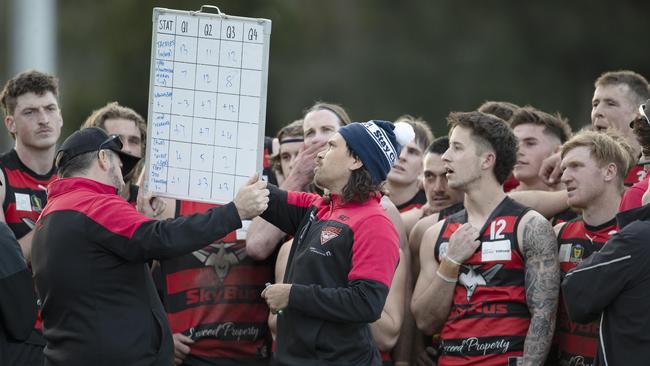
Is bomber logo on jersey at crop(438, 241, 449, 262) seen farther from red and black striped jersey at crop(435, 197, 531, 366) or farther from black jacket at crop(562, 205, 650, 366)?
black jacket at crop(562, 205, 650, 366)

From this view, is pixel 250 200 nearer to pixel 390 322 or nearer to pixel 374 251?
pixel 374 251

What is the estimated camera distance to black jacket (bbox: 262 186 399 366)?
A: 5.11 metres

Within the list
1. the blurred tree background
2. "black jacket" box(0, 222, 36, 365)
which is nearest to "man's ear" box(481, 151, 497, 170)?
"black jacket" box(0, 222, 36, 365)

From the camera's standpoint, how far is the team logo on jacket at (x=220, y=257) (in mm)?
6398

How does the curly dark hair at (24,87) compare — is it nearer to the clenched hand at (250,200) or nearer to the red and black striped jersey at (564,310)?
the clenched hand at (250,200)

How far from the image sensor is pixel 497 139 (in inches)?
238

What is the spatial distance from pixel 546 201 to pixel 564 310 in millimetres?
761

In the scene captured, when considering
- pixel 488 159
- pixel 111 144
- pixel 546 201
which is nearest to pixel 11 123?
pixel 111 144

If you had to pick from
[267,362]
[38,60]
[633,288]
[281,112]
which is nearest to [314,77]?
[281,112]

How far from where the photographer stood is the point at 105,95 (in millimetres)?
21328

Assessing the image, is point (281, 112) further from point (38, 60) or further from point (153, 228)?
point (153, 228)

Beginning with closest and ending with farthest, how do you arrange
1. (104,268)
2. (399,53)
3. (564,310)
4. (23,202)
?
(104,268), (564,310), (23,202), (399,53)

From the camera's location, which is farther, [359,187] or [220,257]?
[220,257]

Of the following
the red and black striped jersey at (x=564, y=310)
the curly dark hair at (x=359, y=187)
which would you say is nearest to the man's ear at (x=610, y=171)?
the red and black striped jersey at (x=564, y=310)
